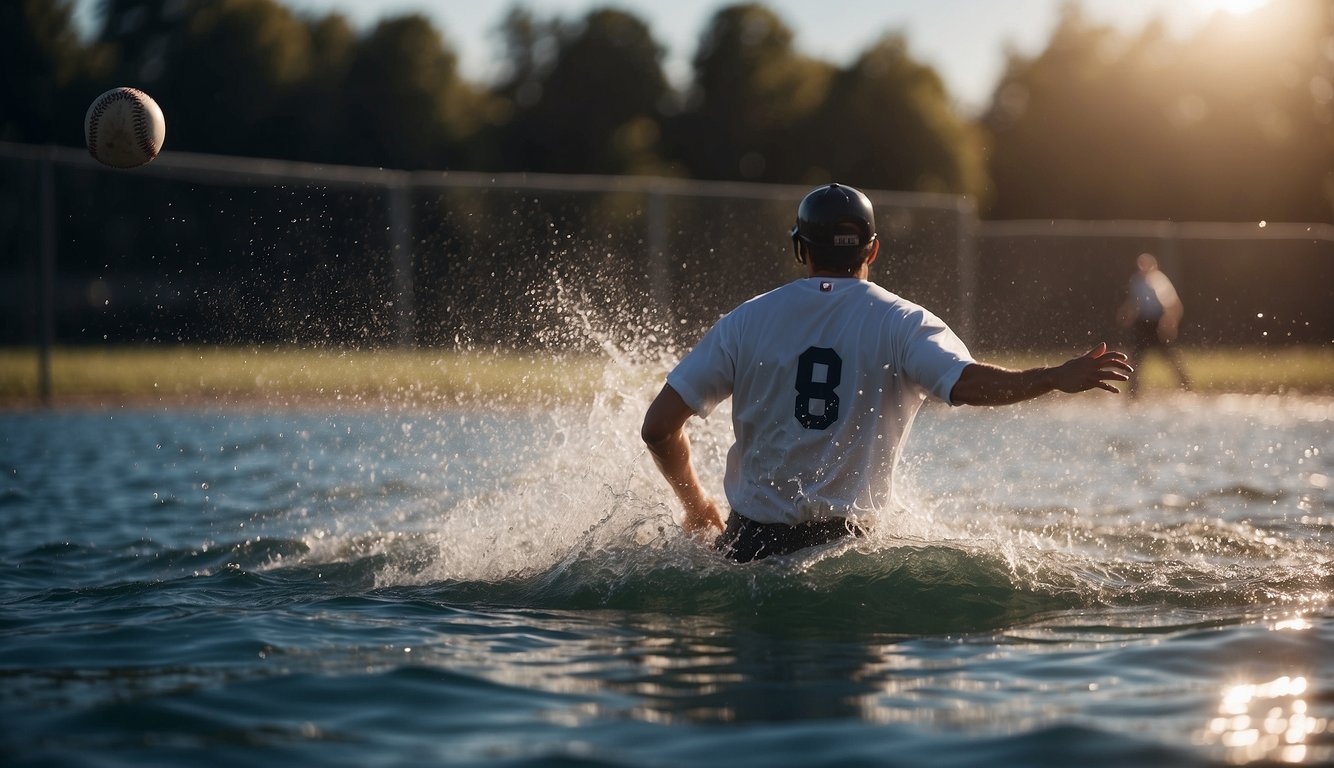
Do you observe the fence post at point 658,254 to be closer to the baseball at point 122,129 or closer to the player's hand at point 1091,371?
the baseball at point 122,129

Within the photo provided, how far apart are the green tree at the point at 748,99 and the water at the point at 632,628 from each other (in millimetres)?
49601

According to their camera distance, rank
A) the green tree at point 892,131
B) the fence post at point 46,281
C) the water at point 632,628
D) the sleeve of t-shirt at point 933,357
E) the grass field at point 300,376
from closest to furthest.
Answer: the water at point 632,628, the sleeve of t-shirt at point 933,357, the grass field at point 300,376, the fence post at point 46,281, the green tree at point 892,131

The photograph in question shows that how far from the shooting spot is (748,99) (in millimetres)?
61188

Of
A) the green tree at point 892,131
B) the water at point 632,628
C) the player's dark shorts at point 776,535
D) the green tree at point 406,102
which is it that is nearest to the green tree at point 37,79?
the green tree at point 406,102

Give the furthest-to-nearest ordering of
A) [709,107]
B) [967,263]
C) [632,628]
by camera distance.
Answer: [709,107] < [967,263] < [632,628]

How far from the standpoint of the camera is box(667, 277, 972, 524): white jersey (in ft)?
18.9

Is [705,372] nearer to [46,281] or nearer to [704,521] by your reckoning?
[704,521]

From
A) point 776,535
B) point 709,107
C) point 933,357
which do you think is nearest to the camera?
point 933,357

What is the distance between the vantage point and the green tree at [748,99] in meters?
59.9

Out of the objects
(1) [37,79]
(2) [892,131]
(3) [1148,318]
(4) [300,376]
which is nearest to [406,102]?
(1) [37,79]

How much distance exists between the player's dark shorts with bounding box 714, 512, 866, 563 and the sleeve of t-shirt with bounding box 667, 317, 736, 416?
0.54m

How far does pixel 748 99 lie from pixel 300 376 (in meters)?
43.5

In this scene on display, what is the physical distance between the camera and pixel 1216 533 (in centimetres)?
873

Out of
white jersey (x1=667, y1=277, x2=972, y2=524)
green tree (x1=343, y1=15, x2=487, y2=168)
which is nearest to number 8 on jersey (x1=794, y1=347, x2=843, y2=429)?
white jersey (x1=667, y1=277, x2=972, y2=524)
